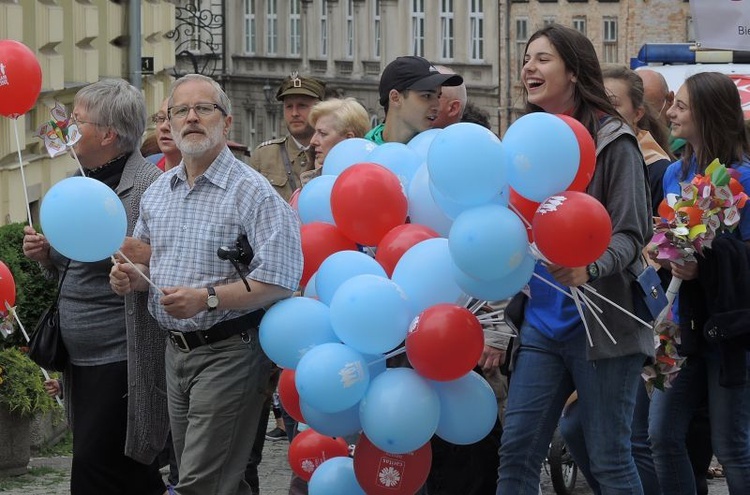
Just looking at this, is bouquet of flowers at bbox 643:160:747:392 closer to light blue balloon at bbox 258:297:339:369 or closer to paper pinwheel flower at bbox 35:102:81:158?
light blue balloon at bbox 258:297:339:369

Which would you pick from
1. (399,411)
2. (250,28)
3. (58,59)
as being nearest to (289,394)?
(399,411)

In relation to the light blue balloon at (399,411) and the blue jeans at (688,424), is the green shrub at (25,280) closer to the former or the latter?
the blue jeans at (688,424)

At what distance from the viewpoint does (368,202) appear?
6262mm

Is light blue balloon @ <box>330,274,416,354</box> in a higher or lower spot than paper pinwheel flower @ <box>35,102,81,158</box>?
lower

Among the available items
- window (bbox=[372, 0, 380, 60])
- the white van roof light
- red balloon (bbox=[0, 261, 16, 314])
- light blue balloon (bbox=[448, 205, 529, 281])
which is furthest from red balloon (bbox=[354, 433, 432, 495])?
window (bbox=[372, 0, 380, 60])

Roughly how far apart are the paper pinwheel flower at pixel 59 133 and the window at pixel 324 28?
201 feet

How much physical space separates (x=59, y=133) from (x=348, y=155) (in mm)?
1184

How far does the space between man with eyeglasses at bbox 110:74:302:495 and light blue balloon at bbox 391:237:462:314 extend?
1.93 ft

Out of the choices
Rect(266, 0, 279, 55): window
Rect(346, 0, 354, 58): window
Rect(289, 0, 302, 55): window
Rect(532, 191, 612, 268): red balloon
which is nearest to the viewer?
Rect(532, 191, 612, 268): red balloon

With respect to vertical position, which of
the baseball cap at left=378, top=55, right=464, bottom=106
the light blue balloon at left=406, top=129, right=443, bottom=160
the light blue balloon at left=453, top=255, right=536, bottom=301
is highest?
the baseball cap at left=378, top=55, right=464, bottom=106

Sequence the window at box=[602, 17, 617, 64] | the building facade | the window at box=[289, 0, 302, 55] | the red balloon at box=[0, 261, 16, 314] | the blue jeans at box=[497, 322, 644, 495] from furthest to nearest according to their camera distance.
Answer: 1. the window at box=[289, 0, 302, 55]
2. the window at box=[602, 17, 617, 64]
3. the building facade
4. the red balloon at box=[0, 261, 16, 314]
5. the blue jeans at box=[497, 322, 644, 495]

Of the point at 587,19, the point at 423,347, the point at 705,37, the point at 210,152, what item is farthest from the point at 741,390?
the point at 587,19

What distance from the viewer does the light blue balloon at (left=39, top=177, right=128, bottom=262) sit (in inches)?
245

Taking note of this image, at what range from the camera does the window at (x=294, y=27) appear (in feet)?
230
